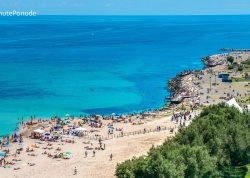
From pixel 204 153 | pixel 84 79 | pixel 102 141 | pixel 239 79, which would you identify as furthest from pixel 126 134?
pixel 84 79

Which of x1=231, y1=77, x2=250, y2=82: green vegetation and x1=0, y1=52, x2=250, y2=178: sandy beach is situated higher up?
x1=231, y1=77, x2=250, y2=82: green vegetation

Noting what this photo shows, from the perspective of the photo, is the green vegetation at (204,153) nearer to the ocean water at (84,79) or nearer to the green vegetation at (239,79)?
the ocean water at (84,79)

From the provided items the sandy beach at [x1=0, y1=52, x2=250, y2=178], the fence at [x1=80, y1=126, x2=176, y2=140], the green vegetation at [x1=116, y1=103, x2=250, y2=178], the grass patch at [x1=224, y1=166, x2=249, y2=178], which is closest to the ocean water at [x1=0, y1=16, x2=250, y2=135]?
the sandy beach at [x1=0, y1=52, x2=250, y2=178]

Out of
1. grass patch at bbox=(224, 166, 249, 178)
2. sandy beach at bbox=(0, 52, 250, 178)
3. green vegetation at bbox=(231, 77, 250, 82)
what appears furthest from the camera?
green vegetation at bbox=(231, 77, 250, 82)

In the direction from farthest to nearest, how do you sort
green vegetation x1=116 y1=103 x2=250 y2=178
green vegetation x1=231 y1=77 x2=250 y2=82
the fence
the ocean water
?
green vegetation x1=231 y1=77 x2=250 y2=82 < the ocean water < the fence < green vegetation x1=116 y1=103 x2=250 y2=178

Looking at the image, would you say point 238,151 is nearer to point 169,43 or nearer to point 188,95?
point 188,95

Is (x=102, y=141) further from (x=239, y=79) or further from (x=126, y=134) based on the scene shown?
(x=239, y=79)

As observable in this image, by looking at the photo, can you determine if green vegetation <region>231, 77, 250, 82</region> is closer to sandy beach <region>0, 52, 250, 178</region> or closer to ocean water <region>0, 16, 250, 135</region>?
sandy beach <region>0, 52, 250, 178</region>

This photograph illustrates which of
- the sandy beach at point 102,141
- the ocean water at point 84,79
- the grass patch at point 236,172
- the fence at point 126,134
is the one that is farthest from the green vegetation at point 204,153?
the ocean water at point 84,79
